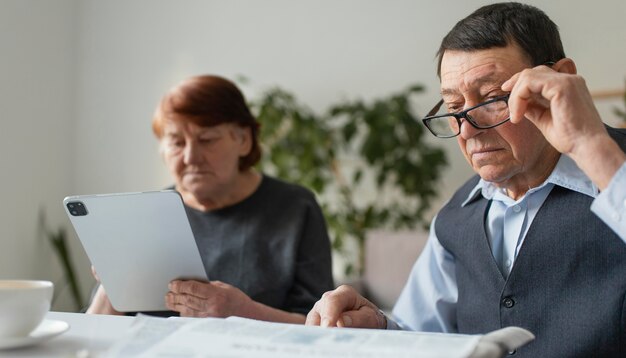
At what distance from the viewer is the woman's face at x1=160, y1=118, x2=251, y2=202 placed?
71.7 inches

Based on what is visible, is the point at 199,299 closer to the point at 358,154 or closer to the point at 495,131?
the point at 495,131

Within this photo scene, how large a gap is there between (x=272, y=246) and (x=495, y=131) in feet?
2.57

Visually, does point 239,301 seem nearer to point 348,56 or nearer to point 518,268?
point 518,268

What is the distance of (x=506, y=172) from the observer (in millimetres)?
1201

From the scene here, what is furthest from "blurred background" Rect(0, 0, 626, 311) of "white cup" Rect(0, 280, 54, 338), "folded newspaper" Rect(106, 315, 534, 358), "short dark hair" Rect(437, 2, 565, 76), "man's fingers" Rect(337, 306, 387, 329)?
"folded newspaper" Rect(106, 315, 534, 358)

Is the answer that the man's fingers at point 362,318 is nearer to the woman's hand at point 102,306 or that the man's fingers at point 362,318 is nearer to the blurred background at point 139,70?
the woman's hand at point 102,306

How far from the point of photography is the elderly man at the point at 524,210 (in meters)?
1.07

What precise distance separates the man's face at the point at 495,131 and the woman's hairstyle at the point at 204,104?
767 millimetres

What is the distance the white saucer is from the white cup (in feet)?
0.04

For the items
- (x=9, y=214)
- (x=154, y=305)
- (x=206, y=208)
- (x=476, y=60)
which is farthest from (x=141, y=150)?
(x=476, y=60)

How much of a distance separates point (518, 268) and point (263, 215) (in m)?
0.84

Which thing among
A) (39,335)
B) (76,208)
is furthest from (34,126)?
(39,335)

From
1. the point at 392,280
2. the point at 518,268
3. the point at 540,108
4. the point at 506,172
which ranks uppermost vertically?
the point at 540,108

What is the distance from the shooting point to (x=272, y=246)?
1.81 m
